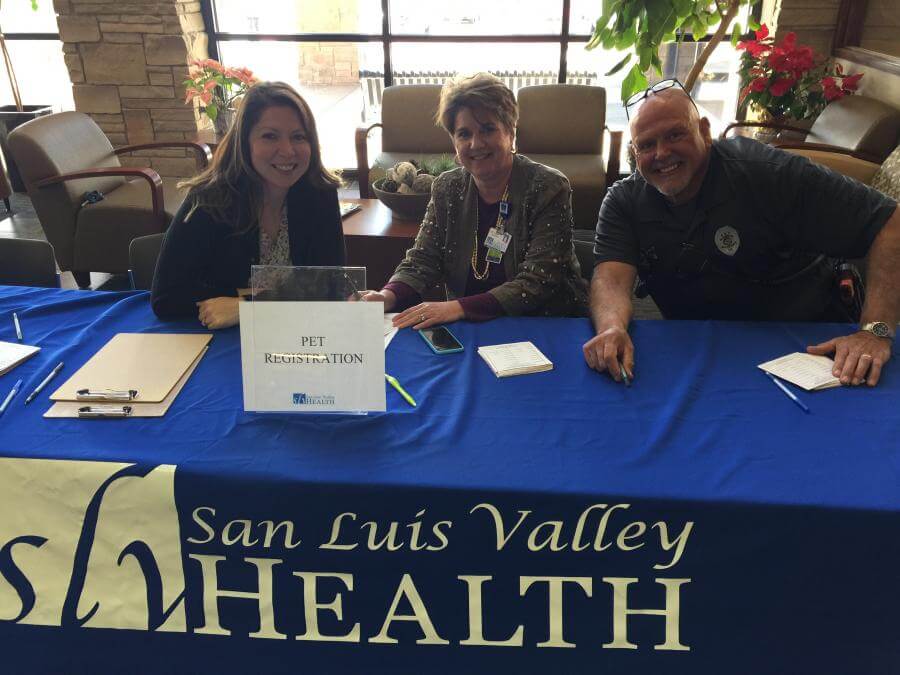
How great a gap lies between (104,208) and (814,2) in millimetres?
4189

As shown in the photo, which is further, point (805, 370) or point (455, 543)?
point (805, 370)

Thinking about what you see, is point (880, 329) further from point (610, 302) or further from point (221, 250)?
point (221, 250)

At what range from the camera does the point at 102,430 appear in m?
1.15

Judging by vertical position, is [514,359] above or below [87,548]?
above

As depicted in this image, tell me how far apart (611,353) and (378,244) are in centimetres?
164

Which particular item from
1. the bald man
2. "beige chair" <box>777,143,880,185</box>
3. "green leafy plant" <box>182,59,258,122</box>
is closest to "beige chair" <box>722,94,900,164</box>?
"beige chair" <box>777,143,880,185</box>

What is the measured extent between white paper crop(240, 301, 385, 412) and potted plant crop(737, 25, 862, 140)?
3.52 metres

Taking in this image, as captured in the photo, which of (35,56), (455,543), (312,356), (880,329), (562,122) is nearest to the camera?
(455,543)

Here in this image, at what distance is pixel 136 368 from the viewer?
4.37 ft

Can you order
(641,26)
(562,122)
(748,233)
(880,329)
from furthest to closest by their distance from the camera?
(562,122) → (641,26) → (748,233) → (880,329)

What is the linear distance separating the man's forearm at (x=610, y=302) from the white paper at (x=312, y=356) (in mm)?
558

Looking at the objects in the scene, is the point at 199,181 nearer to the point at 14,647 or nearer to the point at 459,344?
the point at 459,344

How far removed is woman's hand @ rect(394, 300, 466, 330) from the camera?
5.04 ft

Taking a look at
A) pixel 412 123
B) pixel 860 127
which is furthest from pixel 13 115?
pixel 860 127
